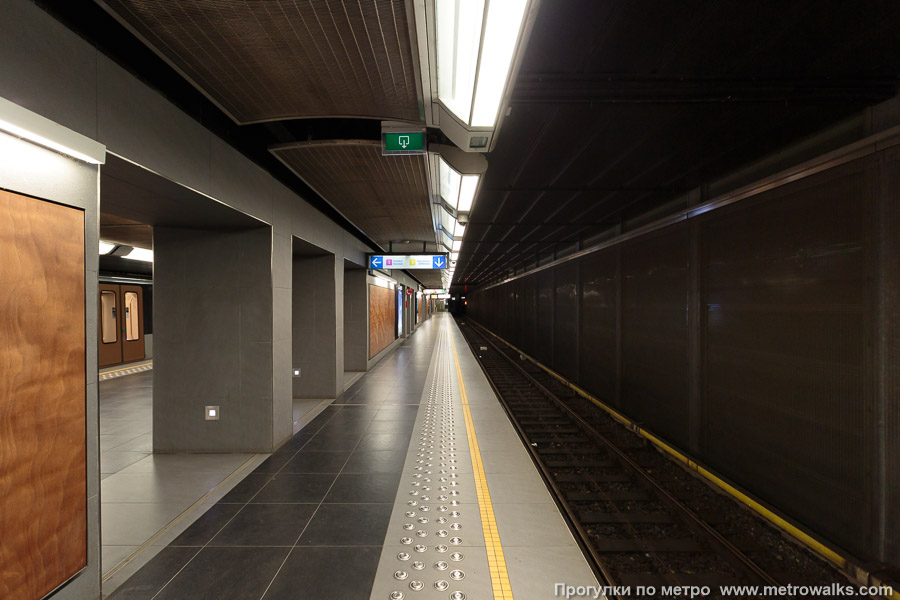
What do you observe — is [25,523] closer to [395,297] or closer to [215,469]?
[215,469]

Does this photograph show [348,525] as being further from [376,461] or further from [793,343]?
[793,343]

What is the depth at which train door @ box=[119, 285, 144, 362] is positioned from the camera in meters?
11.7

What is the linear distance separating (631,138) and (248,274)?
198 inches

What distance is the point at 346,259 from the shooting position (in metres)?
8.11

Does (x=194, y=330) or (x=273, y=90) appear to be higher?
(x=273, y=90)

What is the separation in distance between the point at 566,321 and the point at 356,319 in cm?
A: 599

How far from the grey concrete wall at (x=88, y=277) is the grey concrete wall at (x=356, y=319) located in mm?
7720

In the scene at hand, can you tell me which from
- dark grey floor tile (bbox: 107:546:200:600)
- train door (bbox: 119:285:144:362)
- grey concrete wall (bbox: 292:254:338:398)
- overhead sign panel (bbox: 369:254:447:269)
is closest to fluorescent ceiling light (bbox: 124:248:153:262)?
train door (bbox: 119:285:144:362)

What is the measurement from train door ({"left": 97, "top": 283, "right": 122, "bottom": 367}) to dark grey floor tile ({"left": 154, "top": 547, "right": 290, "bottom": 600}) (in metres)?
11.6

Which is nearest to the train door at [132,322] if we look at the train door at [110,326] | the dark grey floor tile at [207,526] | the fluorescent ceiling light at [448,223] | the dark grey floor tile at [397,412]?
the train door at [110,326]

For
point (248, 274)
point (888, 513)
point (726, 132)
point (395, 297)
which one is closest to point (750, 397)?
point (888, 513)

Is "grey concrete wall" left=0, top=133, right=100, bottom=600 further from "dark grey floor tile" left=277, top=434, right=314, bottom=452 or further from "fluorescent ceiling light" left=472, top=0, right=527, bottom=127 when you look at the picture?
"dark grey floor tile" left=277, top=434, right=314, bottom=452

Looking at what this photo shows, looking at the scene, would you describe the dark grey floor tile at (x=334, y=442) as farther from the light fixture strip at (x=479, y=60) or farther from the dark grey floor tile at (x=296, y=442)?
the light fixture strip at (x=479, y=60)

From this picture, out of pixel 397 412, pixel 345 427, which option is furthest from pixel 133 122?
pixel 397 412
